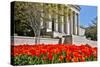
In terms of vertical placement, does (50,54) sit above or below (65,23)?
below

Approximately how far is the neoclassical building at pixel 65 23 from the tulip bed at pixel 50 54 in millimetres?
144

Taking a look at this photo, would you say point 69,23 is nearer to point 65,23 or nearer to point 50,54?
point 65,23

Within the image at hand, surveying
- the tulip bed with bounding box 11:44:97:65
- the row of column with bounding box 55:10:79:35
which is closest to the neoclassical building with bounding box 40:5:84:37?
the row of column with bounding box 55:10:79:35

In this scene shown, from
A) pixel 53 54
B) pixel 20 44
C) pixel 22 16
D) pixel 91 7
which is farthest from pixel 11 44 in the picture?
pixel 91 7

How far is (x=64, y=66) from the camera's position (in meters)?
3.06

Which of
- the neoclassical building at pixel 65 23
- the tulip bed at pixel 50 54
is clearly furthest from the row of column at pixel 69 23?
the tulip bed at pixel 50 54

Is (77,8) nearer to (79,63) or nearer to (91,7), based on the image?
(91,7)

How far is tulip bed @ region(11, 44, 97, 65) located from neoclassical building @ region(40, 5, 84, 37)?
0.14 metres

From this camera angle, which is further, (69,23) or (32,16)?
(69,23)

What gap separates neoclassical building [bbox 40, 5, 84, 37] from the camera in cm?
300

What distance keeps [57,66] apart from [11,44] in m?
0.58

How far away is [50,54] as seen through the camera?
3.01 meters

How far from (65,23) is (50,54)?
0.38m

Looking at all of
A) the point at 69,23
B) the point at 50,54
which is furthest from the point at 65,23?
the point at 50,54
